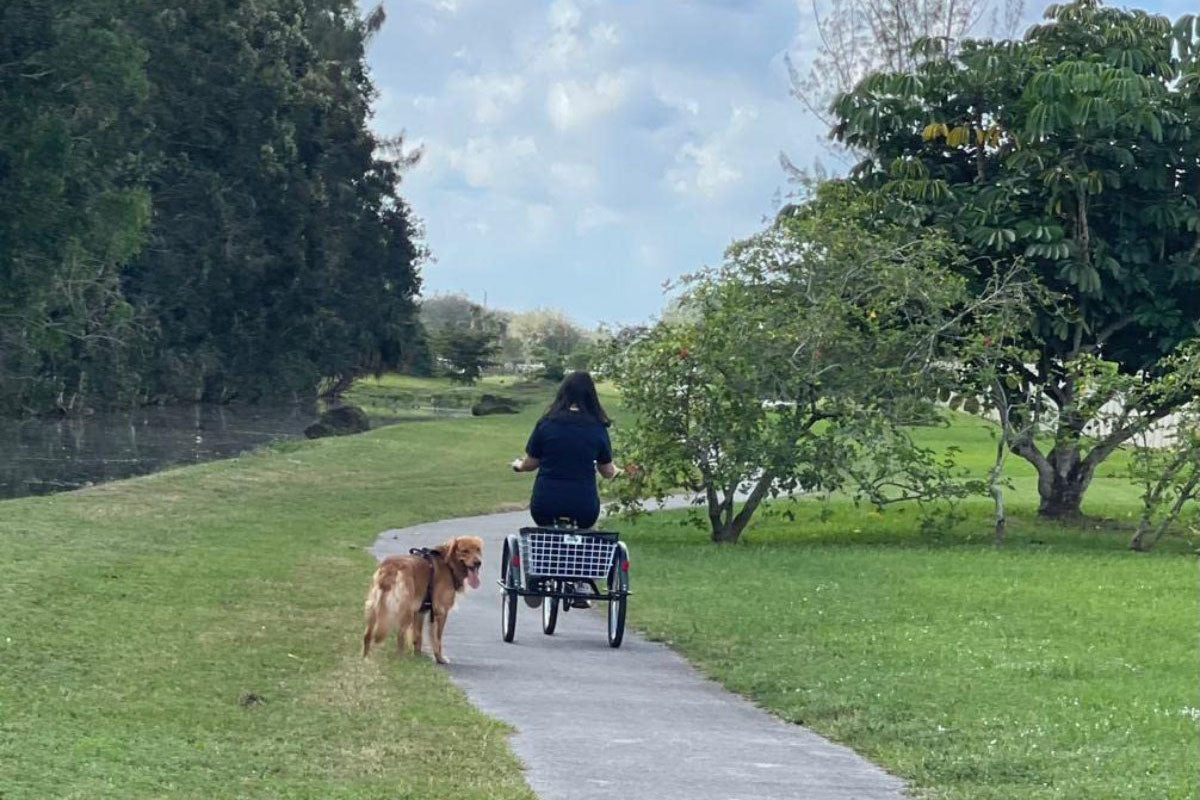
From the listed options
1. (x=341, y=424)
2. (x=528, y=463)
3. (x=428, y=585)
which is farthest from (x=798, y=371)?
(x=341, y=424)

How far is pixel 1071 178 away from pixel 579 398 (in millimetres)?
13918

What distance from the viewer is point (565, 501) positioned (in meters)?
13.0

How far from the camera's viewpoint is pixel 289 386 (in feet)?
229

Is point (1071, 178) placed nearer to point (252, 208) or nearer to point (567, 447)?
point (567, 447)

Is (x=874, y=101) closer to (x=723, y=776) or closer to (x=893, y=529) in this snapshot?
(x=893, y=529)

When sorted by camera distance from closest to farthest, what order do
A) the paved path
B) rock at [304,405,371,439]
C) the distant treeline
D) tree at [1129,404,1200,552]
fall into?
the paved path → tree at [1129,404,1200,552] → the distant treeline → rock at [304,405,371,439]

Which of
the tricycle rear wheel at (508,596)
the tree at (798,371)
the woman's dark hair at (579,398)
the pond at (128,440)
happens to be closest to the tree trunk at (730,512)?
the tree at (798,371)

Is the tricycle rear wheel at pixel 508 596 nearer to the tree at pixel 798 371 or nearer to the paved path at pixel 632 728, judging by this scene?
the paved path at pixel 632 728

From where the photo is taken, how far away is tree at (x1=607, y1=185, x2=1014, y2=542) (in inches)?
919

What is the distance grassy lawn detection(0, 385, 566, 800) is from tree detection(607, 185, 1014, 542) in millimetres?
4591

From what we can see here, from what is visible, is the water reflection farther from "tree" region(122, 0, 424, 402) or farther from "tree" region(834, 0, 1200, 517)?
"tree" region(834, 0, 1200, 517)

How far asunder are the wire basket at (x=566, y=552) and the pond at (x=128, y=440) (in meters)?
20.7

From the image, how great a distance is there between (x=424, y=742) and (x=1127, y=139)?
64.3ft

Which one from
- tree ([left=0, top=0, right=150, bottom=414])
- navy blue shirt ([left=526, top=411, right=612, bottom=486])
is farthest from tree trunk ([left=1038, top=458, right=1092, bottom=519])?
tree ([left=0, top=0, right=150, bottom=414])
